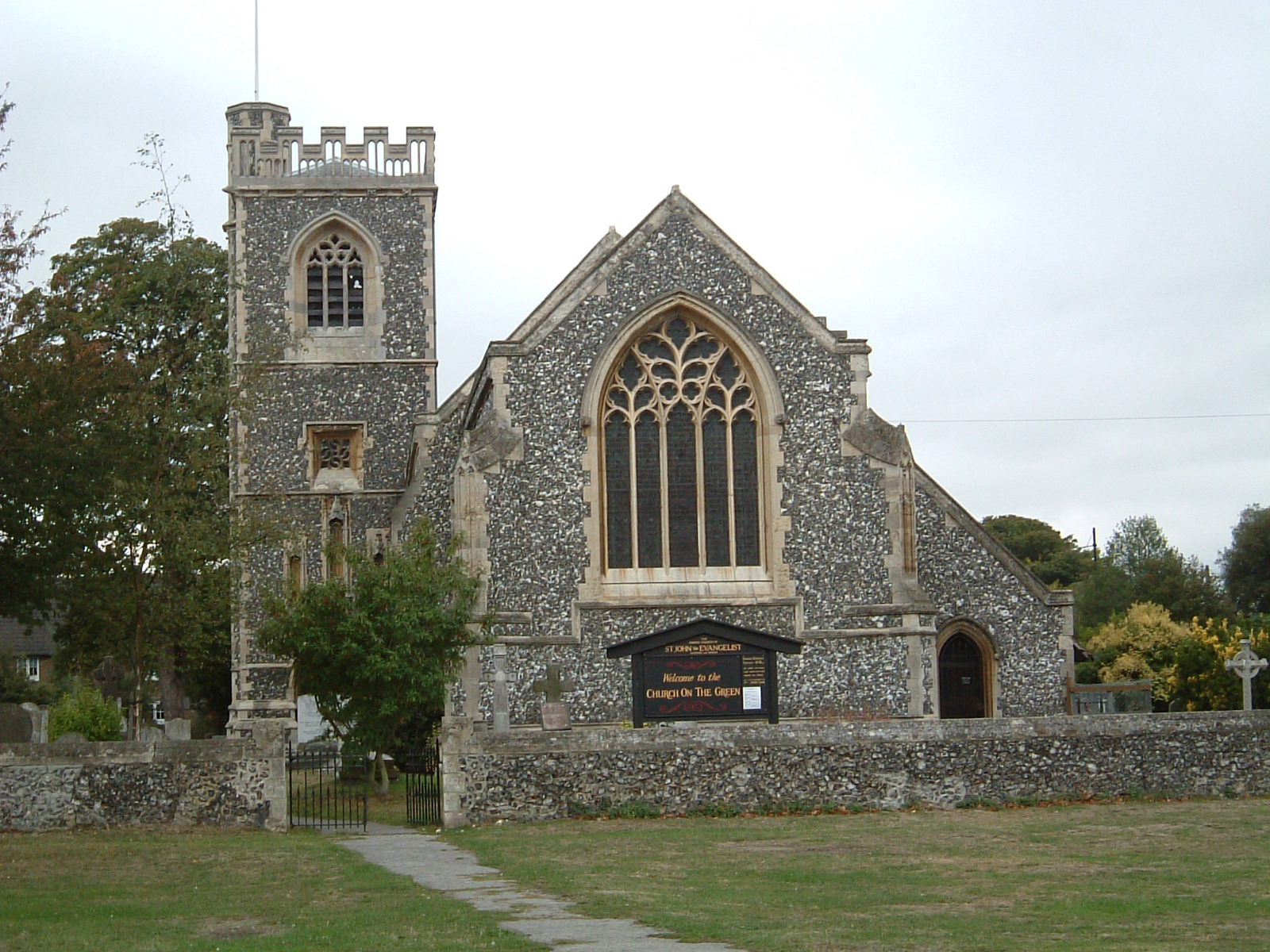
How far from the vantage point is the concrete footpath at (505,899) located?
1145 centimetres

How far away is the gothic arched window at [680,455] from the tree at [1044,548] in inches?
2134

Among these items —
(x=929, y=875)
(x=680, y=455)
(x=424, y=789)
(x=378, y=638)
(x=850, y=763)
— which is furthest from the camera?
(x=680, y=455)

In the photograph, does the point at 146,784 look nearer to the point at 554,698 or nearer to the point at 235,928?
the point at 554,698

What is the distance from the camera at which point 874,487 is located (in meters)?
31.0

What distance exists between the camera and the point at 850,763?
22531 millimetres

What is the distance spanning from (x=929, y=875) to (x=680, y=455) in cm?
1646

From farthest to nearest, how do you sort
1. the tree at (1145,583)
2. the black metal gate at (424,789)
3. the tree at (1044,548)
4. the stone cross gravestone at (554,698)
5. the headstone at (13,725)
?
the tree at (1044,548) < the tree at (1145,583) < the headstone at (13,725) < the stone cross gravestone at (554,698) < the black metal gate at (424,789)

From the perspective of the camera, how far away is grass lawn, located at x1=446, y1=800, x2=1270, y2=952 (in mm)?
11758

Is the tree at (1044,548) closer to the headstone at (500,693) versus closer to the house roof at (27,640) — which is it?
the house roof at (27,640)

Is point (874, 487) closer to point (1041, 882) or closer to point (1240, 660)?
point (1240, 660)

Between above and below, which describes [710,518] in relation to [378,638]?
above

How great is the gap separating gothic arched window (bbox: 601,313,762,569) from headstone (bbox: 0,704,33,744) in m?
12.0

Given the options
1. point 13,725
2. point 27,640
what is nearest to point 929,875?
point 13,725

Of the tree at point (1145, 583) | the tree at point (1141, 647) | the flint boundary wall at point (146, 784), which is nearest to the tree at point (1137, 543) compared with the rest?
the tree at point (1145, 583)
